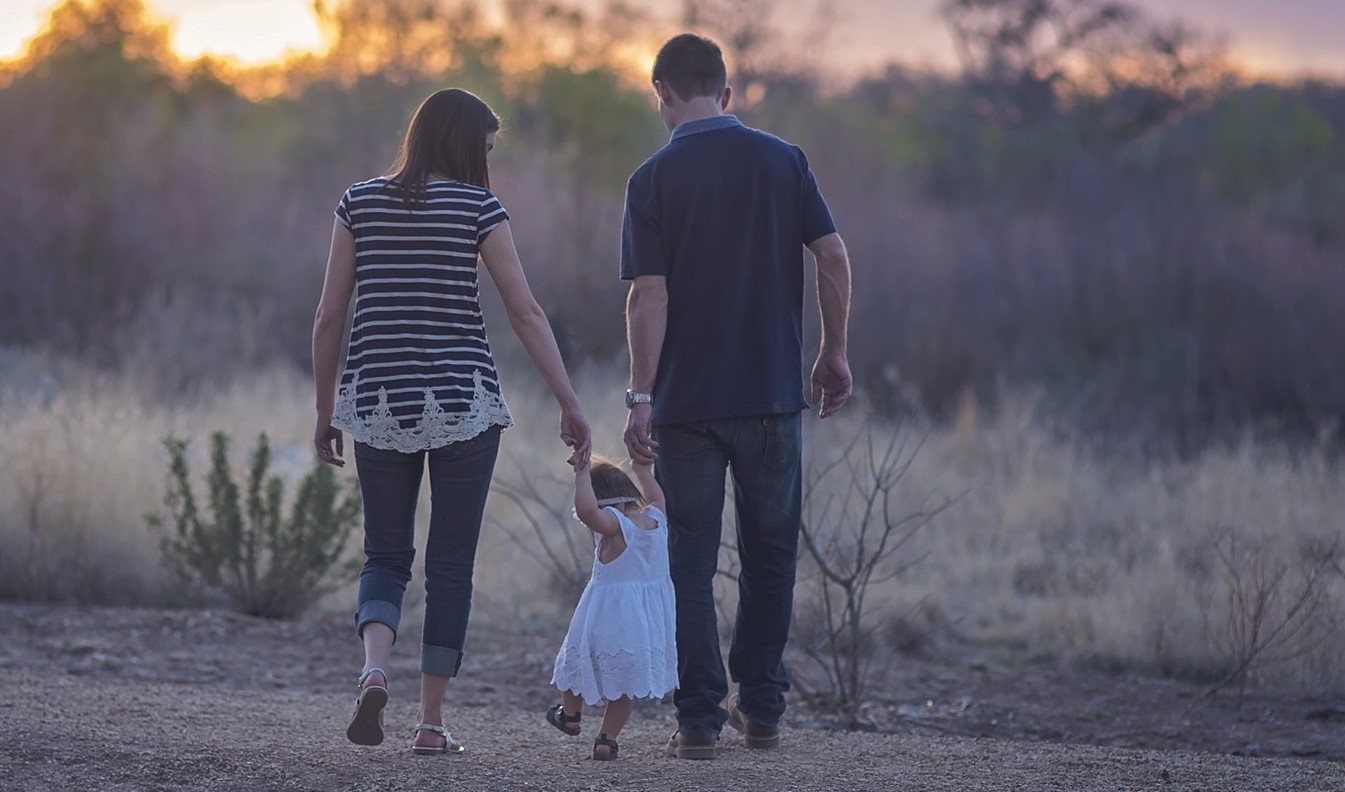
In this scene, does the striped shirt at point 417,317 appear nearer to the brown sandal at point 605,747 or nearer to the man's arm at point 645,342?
the man's arm at point 645,342

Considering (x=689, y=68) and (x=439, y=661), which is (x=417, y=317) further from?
(x=689, y=68)

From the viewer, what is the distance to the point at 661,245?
4309 mm

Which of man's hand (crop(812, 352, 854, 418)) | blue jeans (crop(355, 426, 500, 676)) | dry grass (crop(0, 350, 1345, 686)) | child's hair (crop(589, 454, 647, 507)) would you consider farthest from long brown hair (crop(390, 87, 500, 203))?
dry grass (crop(0, 350, 1345, 686))

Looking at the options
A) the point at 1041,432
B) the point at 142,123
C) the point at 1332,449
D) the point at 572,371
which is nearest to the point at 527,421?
the point at 572,371

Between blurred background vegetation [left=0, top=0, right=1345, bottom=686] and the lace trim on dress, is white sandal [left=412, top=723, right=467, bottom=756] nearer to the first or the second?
the lace trim on dress

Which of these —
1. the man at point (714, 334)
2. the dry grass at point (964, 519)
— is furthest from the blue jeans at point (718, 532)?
the dry grass at point (964, 519)

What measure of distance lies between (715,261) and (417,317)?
84 centimetres

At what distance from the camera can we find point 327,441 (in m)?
4.24

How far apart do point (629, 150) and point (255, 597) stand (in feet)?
50.3

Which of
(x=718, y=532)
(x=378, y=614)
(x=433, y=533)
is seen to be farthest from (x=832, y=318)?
(x=378, y=614)

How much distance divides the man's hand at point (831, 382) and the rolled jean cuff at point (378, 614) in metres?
1.30

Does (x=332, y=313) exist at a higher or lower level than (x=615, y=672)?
higher

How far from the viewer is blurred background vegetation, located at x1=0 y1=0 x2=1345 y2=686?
8141 millimetres

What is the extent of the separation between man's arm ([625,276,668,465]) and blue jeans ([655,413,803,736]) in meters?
0.09
